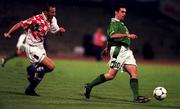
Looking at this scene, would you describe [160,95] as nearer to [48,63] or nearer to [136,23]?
[48,63]

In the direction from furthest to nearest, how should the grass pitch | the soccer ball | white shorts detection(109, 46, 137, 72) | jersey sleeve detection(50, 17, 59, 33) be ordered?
jersey sleeve detection(50, 17, 59, 33) < the soccer ball < white shorts detection(109, 46, 137, 72) < the grass pitch

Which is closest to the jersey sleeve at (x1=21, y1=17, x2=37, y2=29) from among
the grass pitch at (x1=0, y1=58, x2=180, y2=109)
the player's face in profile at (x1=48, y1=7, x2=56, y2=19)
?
the player's face in profile at (x1=48, y1=7, x2=56, y2=19)

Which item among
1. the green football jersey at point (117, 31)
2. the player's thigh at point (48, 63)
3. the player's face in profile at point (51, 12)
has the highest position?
the player's face in profile at point (51, 12)

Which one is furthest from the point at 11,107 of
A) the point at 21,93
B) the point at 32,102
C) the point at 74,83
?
the point at 74,83

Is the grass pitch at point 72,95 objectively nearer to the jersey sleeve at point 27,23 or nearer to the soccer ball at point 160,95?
the soccer ball at point 160,95

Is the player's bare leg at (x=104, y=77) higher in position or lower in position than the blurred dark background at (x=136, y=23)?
lower

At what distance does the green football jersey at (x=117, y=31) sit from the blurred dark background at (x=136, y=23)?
82.8ft

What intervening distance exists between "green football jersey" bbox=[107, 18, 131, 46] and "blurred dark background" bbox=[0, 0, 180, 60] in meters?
25.2

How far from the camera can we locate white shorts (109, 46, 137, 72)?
1138cm

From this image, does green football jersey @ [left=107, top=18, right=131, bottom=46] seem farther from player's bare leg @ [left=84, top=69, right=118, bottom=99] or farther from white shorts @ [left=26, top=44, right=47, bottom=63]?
white shorts @ [left=26, top=44, right=47, bottom=63]

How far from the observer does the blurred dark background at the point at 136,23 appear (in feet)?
124

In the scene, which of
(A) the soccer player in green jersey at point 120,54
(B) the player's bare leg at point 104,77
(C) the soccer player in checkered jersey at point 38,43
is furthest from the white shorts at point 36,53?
(A) the soccer player in green jersey at point 120,54

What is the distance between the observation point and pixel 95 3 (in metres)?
39.0

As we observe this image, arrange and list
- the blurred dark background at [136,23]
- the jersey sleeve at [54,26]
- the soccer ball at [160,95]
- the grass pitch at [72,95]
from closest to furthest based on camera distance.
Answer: the grass pitch at [72,95]
the soccer ball at [160,95]
the jersey sleeve at [54,26]
the blurred dark background at [136,23]
